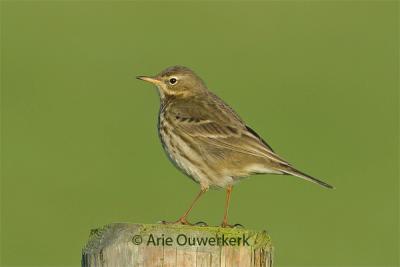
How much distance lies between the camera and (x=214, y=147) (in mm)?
9227

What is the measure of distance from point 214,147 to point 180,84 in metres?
1.30

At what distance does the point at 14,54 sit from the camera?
22.3m

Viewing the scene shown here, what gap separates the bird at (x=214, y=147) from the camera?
902 cm

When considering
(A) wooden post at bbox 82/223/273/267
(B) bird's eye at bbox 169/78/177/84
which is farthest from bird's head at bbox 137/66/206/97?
(A) wooden post at bbox 82/223/273/267

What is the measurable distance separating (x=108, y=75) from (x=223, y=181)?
1209cm

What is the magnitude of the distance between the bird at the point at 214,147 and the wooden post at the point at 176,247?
262cm

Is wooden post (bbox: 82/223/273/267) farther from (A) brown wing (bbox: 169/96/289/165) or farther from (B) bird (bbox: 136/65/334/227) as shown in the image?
(A) brown wing (bbox: 169/96/289/165)

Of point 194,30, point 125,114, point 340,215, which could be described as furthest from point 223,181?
point 194,30

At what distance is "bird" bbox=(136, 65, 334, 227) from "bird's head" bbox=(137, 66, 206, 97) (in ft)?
1.71

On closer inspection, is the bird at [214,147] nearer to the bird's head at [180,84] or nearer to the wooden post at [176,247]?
the bird's head at [180,84]

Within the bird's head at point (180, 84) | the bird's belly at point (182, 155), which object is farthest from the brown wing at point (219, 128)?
the bird's head at point (180, 84)

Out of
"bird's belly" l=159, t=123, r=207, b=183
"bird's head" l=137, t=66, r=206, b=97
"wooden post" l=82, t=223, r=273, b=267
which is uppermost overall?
"bird's head" l=137, t=66, r=206, b=97

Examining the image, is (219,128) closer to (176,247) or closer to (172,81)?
(172,81)

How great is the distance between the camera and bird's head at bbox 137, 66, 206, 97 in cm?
1028
